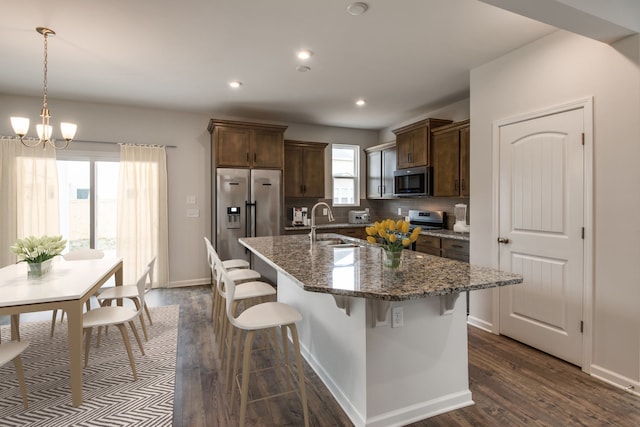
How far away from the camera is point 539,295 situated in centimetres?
285

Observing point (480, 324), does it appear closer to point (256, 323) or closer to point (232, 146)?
point (256, 323)

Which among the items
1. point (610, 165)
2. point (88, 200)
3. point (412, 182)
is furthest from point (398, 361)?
point (88, 200)

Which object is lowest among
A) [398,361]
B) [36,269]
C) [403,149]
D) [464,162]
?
[398,361]

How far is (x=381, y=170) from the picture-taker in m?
5.79

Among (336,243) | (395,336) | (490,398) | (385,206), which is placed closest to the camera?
(395,336)

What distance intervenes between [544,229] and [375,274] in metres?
1.83

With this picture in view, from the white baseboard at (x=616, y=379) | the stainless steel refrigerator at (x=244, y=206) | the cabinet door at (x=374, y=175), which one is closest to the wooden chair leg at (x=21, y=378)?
the stainless steel refrigerator at (x=244, y=206)

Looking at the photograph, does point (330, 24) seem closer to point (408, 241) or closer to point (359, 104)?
point (408, 241)

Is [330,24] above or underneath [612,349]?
above

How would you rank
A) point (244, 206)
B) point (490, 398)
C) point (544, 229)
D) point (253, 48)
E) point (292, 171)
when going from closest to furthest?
1. point (490, 398)
2. point (544, 229)
3. point (253, 48)
4. point (244, 206)
5. point (292, 171)

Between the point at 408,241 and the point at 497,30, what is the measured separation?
6.69 ft

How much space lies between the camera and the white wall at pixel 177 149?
15.3 ft

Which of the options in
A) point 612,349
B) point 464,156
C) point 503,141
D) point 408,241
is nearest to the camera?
point 408,241

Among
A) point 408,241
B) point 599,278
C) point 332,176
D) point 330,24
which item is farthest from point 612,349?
point 332,176
